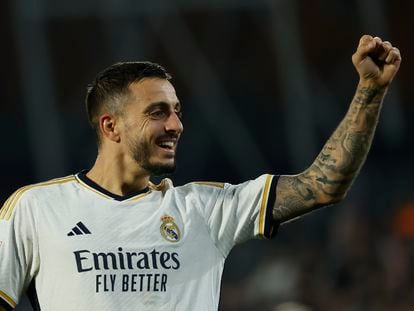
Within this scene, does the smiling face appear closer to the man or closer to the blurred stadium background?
the man

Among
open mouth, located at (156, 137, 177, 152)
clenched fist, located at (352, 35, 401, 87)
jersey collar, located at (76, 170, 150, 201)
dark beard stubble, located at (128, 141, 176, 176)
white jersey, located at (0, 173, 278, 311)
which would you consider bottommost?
white jersey, located at (0, 173, 278, 311)

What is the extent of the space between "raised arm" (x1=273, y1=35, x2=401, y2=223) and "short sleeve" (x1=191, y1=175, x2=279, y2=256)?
1.7 inches

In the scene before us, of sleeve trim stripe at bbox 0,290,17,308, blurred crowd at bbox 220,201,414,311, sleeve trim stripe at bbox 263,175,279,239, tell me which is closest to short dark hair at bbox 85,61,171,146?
sleeve trim stripe at bbox 263,175,279,239

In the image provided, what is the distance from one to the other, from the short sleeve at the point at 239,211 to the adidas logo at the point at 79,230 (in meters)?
0.44

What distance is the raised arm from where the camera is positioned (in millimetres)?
3896

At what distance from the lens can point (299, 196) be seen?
4.12 m

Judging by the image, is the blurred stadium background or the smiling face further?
the blurred stadium background

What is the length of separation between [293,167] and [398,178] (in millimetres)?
1301

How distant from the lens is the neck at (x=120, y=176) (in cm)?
440

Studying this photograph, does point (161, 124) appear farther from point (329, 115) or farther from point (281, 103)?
point (281, 103)

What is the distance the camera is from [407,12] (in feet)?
45.3

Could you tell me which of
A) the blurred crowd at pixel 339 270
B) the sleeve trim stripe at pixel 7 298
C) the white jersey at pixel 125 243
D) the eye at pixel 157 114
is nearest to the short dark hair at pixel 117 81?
the eye at pixel 157 114

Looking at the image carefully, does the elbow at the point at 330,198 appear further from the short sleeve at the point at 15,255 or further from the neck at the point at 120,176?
the short sleeve at the point at 15,255

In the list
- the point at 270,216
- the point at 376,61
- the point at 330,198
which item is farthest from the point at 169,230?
the point at 376,61
